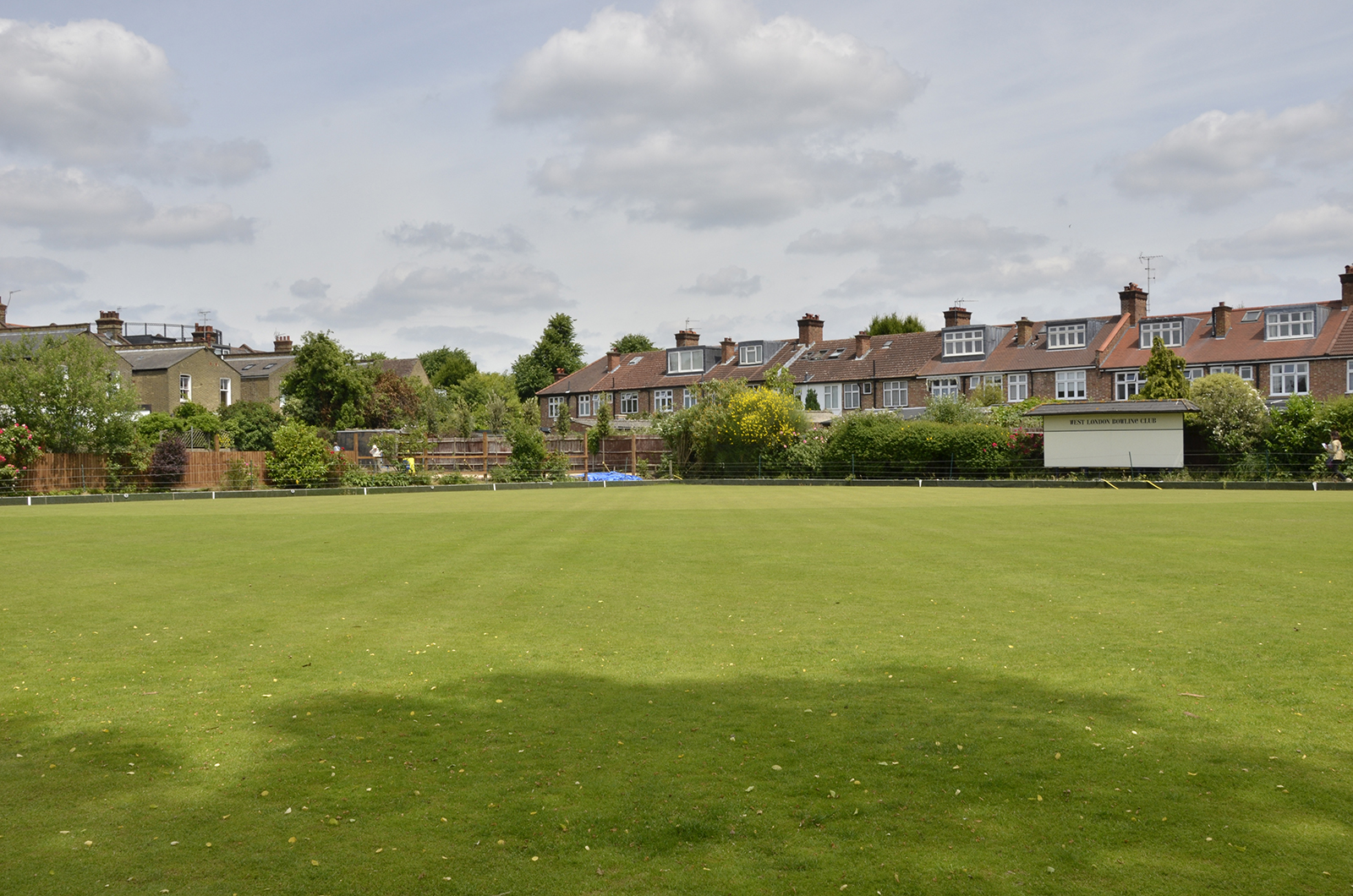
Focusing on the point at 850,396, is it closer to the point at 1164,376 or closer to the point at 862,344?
the point at 862,344

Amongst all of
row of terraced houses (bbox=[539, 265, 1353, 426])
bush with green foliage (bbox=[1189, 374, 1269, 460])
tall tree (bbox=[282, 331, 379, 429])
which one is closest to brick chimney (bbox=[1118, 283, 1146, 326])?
row of terraced houses (bbox=[539, 265, 1353, 426])

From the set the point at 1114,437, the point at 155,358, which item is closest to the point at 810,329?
the point at 1114,437

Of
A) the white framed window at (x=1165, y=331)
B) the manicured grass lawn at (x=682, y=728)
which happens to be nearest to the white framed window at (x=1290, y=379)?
the white framed window at (x=1165, y=331)

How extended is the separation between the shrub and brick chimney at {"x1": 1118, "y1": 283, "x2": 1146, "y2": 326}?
48147 mm

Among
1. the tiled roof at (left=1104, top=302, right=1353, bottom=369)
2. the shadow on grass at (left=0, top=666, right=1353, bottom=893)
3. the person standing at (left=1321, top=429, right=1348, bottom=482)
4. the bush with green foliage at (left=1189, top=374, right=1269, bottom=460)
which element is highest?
the tiled roof at (left=1104, top=302, right=1353, bottom=369)

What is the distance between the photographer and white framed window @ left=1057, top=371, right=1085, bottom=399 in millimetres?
55594

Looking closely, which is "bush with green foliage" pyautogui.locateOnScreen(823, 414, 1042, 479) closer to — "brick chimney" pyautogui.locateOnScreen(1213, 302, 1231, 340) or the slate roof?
"brick chimney" pyautogui.locateOnScreen(1213, 302, 1231, 340)

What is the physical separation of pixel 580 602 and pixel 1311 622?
263 inches

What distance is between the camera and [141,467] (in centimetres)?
3744

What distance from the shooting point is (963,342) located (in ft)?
199

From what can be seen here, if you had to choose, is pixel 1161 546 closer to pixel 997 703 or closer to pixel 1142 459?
pixel 997 703

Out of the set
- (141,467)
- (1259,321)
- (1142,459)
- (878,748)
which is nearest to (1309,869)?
(878,748)

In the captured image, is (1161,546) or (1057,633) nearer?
(1057,633)

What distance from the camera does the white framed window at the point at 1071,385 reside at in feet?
182
